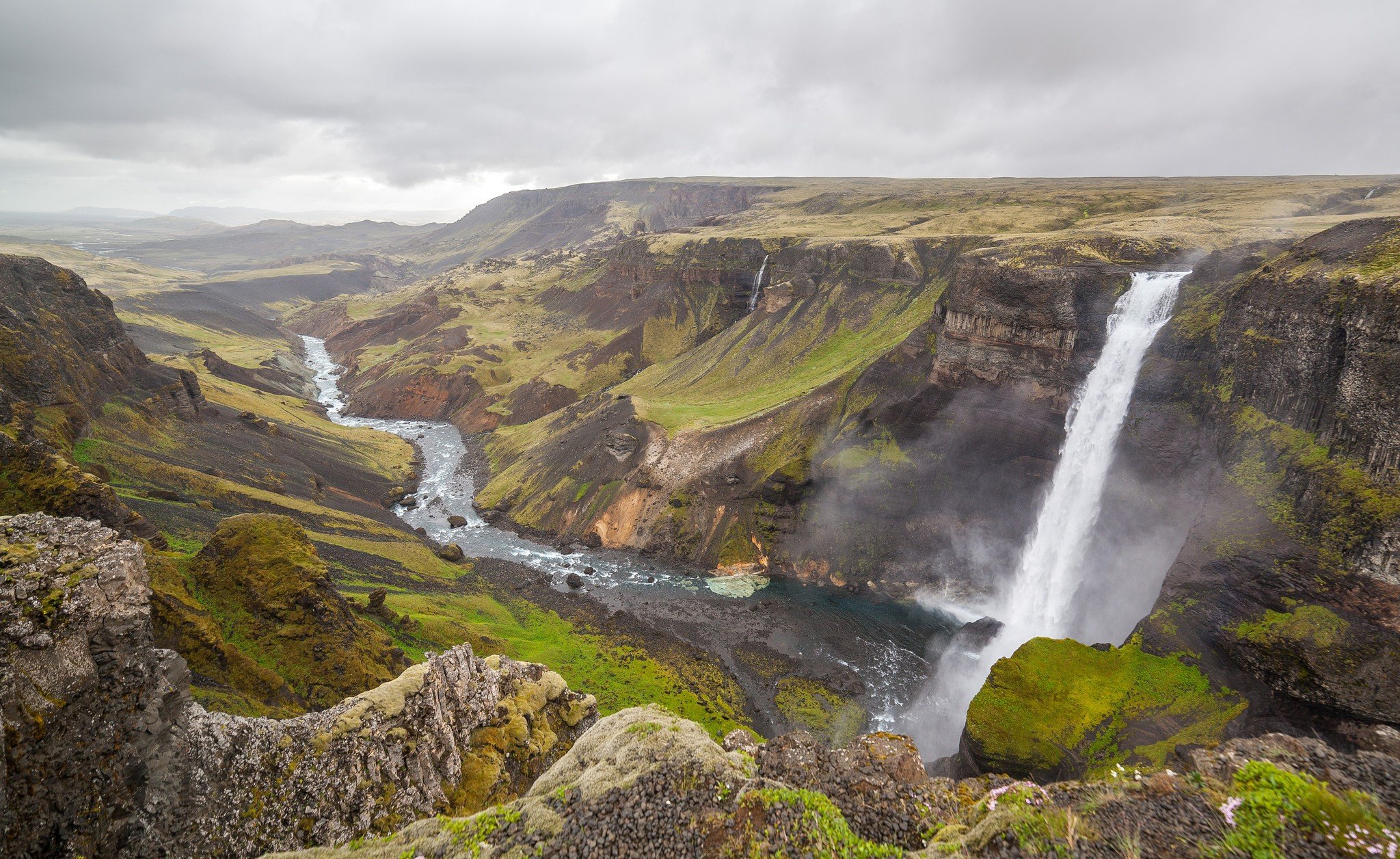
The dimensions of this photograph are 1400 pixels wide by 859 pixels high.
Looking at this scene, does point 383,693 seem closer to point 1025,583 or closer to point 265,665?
point 265,665

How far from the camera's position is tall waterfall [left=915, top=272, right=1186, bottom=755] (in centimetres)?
3719

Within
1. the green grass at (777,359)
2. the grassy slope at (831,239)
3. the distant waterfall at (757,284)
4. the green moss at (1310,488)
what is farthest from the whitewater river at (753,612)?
the distant waterfall at (757,284)

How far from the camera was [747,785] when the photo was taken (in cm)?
1428

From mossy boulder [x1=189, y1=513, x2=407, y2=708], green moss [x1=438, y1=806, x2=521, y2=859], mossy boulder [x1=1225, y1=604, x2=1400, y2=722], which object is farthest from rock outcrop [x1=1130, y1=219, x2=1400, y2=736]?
mossy boulder [x1=189, y1=513, x2=407, y2=708]

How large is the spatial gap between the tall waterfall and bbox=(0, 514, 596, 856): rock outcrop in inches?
1193

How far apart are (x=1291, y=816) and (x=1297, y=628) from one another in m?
17.0

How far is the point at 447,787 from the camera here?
16562 mm

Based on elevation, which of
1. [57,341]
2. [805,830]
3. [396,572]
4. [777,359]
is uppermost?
[57,341]

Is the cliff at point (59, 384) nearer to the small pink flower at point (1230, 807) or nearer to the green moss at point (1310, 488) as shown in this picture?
the small pink flower at point (1230, 807)

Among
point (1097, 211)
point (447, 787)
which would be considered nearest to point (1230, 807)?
point (447, 787)

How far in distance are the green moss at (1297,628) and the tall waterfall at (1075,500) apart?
516 inches

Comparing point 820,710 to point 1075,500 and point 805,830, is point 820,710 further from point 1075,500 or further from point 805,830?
point 1075,500

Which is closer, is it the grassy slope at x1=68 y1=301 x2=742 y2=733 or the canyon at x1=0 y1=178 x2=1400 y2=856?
the canyon at x1=0 y1=178 x2=1400 y2=856

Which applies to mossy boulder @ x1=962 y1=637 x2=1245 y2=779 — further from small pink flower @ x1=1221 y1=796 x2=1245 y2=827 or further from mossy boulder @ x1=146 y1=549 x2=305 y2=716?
mossy boulder @ x1=146 y1=549 x2=305 y2=716
